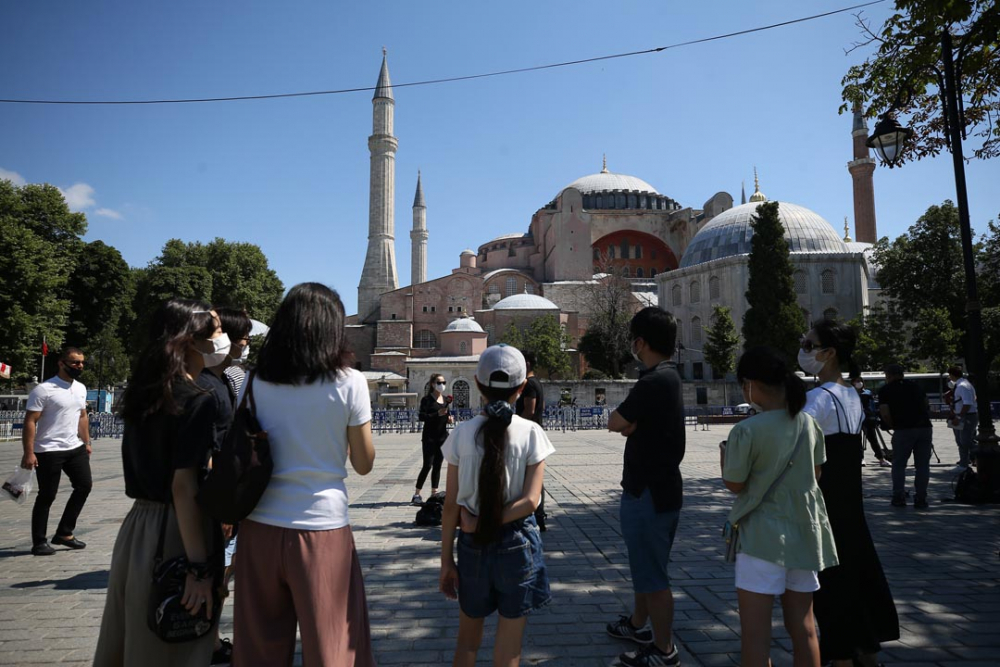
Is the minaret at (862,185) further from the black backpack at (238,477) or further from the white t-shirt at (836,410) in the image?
the black backpack at (238,477)

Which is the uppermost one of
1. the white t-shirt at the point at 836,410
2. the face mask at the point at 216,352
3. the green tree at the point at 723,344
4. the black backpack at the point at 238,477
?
the green tree at the point at 723,344

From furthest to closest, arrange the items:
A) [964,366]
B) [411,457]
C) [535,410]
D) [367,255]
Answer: [367,255] → [964,366] → [411,457] → [535,410]

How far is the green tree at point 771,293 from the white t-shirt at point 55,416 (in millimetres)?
30049

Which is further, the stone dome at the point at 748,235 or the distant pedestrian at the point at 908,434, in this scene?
the stone dome at the point at 748,235

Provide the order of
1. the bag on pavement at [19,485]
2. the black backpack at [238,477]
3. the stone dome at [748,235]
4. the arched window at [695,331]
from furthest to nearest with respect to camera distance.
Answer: the arched window at [695,331] → the stone dome at [748,235] → the bag on pavement at [19,485] → the black backpack at [238,477]

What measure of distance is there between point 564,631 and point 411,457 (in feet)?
33.6

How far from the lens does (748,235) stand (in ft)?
123

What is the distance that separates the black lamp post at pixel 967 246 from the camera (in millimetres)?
6648

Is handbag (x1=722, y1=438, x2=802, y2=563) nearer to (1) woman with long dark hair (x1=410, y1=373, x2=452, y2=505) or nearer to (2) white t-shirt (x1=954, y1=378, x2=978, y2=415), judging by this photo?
(1) woman with long dark hair (x1=410, y1=373, x2=452, y2=505)

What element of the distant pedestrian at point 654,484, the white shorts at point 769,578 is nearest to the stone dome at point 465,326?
the distant pedestrian at point 654,484

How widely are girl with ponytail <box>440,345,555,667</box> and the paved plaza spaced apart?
3.04ft

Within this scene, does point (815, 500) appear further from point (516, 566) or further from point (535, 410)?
point (535, 410)

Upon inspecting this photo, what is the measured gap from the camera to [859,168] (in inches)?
1725

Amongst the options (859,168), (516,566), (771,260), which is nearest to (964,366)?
(771,260)
